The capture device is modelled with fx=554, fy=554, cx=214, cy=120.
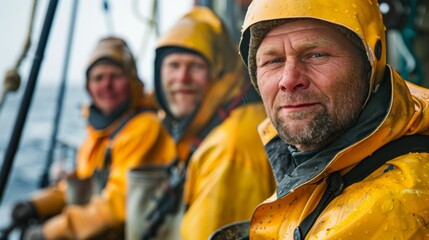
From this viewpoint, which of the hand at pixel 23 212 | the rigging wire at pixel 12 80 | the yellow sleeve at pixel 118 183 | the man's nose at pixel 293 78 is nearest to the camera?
the man's nose at pixel 293 78

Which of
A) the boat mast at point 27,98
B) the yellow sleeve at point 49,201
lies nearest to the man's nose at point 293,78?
the boat mast at point 27,98

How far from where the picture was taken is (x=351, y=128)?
1.41 meters

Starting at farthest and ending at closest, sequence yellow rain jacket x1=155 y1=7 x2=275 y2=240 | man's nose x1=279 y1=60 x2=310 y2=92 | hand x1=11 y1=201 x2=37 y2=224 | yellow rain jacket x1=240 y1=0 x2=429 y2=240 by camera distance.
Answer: hand x1=11 y1=201 x2=37 y2=224, yellow rain jacket x1=155 y1=7 x2=275 y2=240, man's nose x1=279 y1=60 x2=310 y2=92, yellow rain jacket x1=240 y1=0 x2=429 y2=240

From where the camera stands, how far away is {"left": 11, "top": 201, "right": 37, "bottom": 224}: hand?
14.7 feet

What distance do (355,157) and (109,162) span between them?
3029mm

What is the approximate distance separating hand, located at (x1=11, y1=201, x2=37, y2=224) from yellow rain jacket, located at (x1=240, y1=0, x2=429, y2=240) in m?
3.37

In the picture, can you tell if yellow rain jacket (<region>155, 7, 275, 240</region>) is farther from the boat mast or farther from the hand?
the hand

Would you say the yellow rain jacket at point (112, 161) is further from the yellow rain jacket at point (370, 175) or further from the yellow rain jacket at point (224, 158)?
the yellow rain jacket at point (370, 175)

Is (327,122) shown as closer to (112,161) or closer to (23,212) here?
(112,161)

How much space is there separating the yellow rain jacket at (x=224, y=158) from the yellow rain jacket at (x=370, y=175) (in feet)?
3.09

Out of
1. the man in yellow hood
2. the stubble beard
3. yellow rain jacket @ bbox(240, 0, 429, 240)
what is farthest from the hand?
the stubble beard

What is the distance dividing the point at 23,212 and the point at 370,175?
3.81 m

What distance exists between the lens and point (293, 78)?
4.64 feet

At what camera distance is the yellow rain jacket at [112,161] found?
3.85 meters
